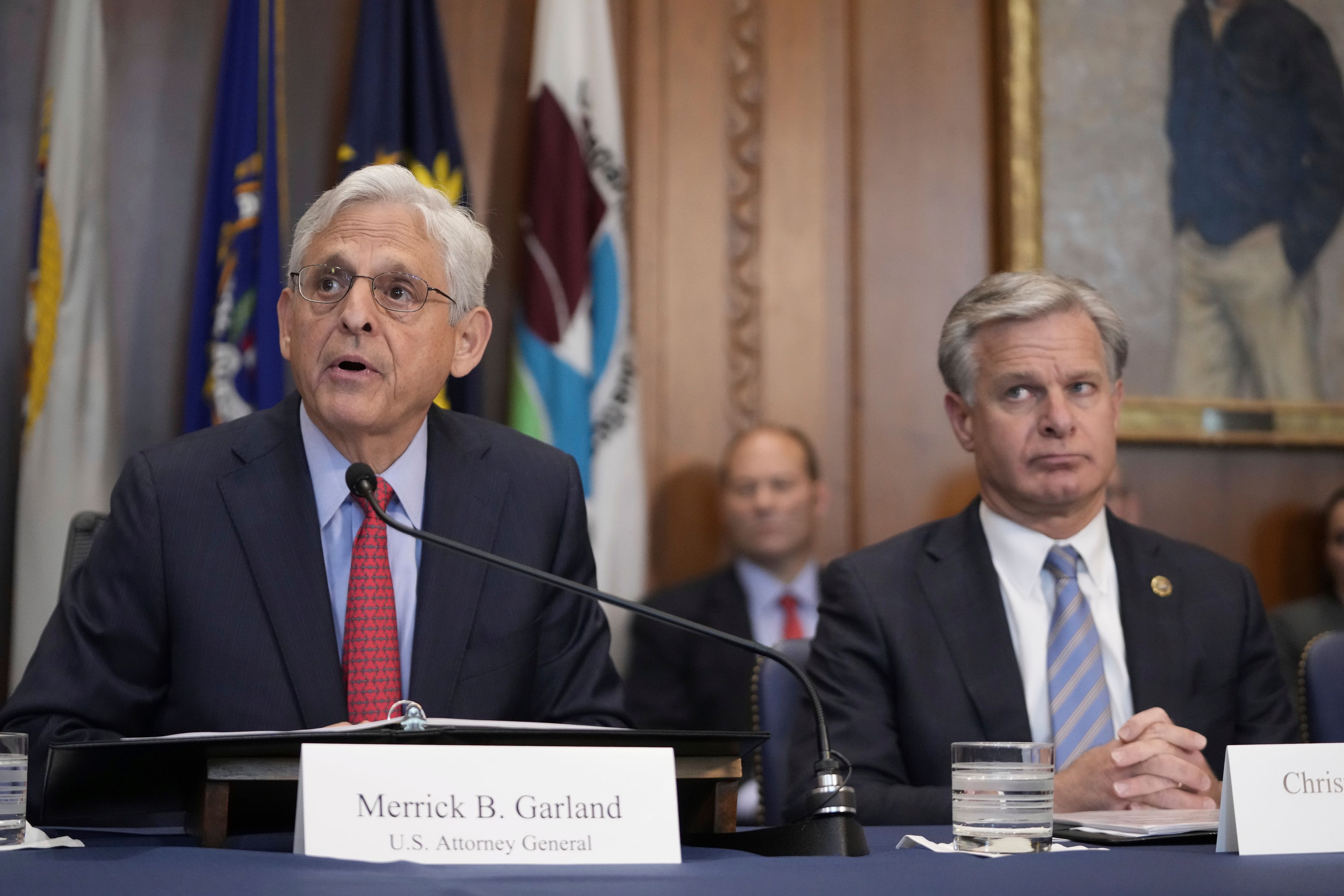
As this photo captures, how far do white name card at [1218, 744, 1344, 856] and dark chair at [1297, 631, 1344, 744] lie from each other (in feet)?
3.25

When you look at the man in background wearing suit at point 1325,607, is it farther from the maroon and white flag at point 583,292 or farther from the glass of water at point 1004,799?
the glass of water at point 1004,799

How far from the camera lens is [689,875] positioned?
42.6 inches

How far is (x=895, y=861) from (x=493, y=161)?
339 cm

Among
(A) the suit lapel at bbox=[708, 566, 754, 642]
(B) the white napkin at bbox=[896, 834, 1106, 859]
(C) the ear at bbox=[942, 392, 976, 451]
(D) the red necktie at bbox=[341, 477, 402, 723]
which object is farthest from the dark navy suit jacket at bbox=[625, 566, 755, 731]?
(B) the white napkin at bbox=[896, 834, 1106, 859]

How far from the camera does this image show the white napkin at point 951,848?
4.15 feet

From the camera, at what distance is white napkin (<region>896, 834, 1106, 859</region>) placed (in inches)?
49.8

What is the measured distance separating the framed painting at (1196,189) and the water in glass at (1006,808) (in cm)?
342

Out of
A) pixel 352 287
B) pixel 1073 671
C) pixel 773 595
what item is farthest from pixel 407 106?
pixel 1073 671

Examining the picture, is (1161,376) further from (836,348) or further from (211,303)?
(211,303)

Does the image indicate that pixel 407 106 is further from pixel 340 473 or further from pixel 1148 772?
pixel 1148 772

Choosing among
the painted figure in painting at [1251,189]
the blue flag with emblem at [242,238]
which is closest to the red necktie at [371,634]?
the blue flag with emblem at [242,238]

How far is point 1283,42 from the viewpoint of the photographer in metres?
4.75

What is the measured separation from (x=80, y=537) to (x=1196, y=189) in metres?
3.75

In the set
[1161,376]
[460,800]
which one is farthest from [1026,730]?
[1161,376]
